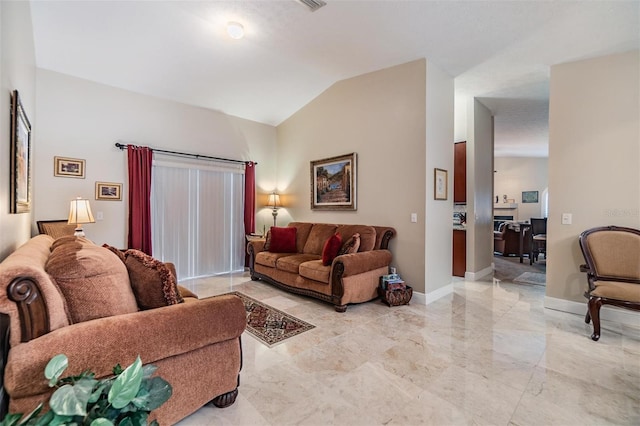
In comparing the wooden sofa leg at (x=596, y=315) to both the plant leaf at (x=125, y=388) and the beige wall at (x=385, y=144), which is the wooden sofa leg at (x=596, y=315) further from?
the plant leaf at (x=125, y=388)

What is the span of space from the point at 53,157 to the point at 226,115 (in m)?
2.63

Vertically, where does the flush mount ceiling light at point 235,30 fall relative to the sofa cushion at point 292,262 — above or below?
above

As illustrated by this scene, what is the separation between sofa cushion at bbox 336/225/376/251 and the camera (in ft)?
12.7

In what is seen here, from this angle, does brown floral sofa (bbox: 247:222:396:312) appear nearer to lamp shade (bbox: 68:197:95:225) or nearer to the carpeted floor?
lamp shade (bbox: 68:197:95:225)

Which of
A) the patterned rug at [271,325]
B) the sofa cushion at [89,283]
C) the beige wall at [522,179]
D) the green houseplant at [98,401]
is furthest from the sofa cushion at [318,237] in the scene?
the beige wall at [522,179]

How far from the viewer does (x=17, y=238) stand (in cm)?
236

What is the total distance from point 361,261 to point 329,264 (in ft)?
1.38

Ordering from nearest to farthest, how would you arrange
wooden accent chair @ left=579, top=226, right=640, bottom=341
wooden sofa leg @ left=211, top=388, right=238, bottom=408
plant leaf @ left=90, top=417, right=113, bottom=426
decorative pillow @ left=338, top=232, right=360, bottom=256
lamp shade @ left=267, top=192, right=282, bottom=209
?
plant leaf @ left=90, top=417, right=113, bottom=426 < wooden sofa leg @ left=211, top=388, right=238, bottom=408 < wooden accent chair @ left=579, top=226, right=640, bottom=341 < decorative pillow @ left=338, top=232, right=360, bottom=256 < lamp shade @ left=267, top=192, right=282, bottom=209

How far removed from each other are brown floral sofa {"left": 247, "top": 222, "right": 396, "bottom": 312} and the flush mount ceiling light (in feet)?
8.77

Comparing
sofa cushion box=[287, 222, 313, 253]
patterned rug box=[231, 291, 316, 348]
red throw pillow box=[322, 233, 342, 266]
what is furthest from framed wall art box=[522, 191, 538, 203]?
patterned rug box=[231, 291, 316, 348]

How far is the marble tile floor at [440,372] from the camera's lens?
5.73 feet

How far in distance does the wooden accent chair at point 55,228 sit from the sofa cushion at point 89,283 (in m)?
2.62

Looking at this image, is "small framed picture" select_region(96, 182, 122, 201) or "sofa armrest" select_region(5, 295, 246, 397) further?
"small framed picture" select_region(96, 182, 122, 201)

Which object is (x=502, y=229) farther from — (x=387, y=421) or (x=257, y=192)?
(x=387, y=421)
